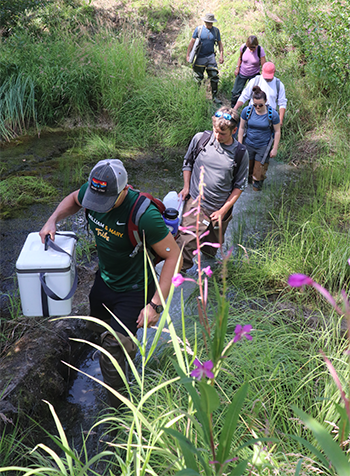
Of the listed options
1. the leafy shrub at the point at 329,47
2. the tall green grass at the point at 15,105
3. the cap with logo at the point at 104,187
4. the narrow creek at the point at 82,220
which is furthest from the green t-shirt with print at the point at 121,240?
the leafy shrub at the point at 329,47

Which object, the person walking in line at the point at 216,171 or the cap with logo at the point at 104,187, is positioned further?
the person walking in line at the point at 216,171

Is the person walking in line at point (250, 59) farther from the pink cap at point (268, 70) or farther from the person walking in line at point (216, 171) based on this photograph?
the person walking in line at point (216, 171)

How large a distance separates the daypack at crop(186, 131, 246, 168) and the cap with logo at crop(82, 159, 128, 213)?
1680 mm

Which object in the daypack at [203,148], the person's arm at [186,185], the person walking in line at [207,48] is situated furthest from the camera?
the person walking in line at [207,48]

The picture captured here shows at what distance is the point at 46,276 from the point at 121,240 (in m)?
0.59

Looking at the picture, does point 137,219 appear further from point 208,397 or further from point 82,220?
point 82,220

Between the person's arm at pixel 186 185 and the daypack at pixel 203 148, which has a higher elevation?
the daypack at pixel 203 148

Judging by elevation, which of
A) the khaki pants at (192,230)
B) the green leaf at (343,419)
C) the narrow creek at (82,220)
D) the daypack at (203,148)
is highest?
the green leaf at (343,419)

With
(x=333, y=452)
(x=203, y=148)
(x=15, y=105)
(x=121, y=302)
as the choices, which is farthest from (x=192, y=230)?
(x=15, y=105)

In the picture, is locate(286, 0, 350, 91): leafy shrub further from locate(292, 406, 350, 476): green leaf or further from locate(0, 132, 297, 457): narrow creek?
locate(292, 406, 350, 476): green leaf

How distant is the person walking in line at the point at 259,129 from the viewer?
522 centimetres

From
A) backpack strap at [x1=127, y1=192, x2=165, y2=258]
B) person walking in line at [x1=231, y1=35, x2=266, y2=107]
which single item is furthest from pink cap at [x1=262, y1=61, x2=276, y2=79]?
backpack strap at [x1=127, y1=192, x2=165, y2=258]

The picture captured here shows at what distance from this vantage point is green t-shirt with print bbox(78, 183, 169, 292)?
257cm

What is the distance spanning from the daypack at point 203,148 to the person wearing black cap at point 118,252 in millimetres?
1497
